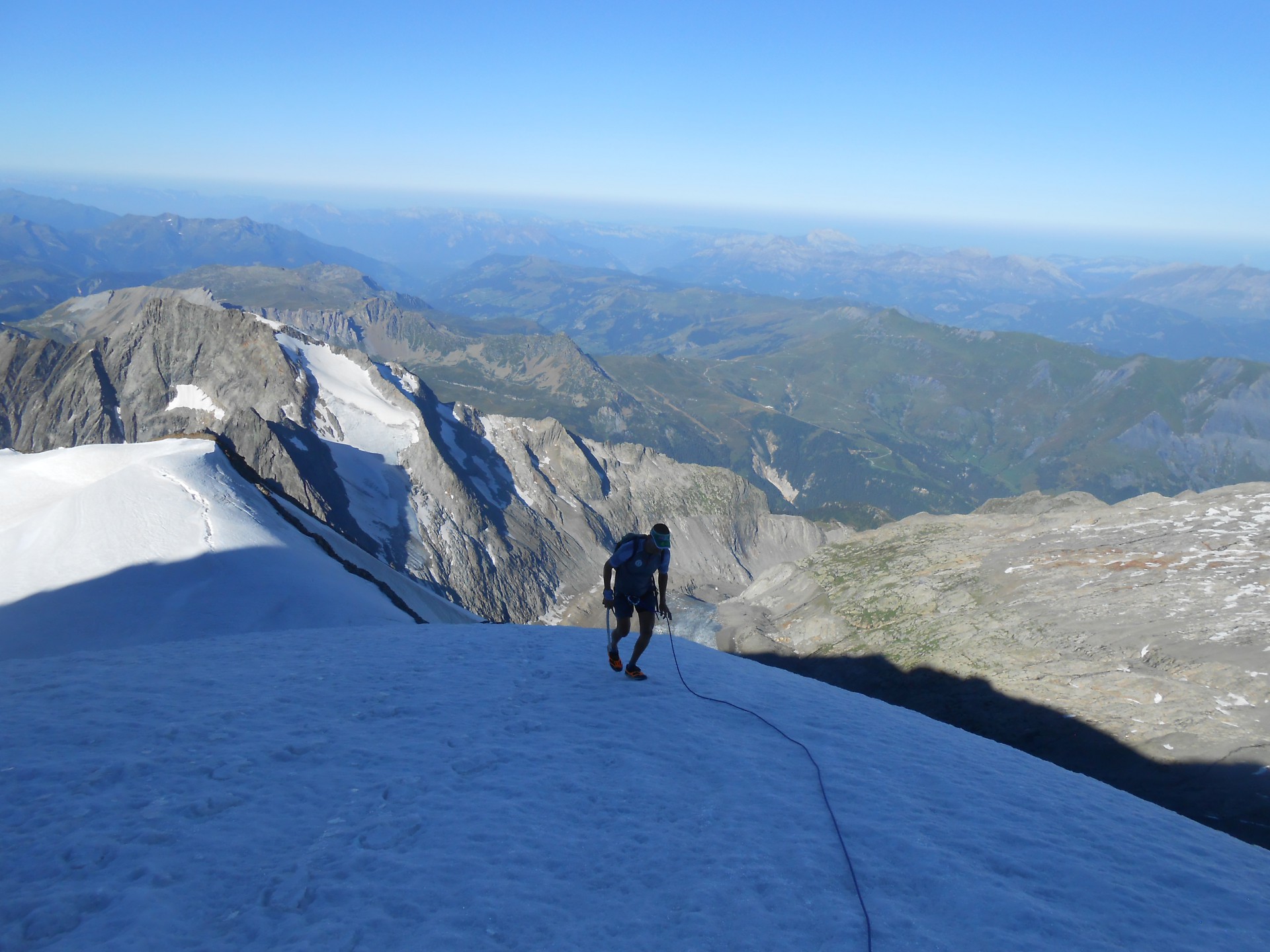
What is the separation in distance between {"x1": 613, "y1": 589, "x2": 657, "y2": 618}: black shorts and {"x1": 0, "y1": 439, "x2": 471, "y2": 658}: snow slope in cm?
1481

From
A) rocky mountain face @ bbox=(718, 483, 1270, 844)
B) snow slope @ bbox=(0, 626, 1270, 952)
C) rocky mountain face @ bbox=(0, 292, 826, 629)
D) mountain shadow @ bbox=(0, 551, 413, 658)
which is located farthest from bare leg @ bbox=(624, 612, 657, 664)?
rocky mountain face @ bbox=(0, 292, 826, 629)

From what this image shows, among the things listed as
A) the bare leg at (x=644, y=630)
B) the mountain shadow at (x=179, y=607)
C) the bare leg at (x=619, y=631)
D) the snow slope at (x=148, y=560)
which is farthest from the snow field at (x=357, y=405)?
the bare leg at (x=644, y=630)

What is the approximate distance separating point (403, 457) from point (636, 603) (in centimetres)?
10659

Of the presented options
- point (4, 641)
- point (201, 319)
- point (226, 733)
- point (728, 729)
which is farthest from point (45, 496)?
point (201, 319)

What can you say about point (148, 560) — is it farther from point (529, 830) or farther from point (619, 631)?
point (529, 830)

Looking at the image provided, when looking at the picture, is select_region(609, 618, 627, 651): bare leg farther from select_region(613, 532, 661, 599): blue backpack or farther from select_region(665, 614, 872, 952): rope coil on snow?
select_region(665, 614, 872, 952): rope coil on snow

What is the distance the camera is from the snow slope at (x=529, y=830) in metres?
6.28

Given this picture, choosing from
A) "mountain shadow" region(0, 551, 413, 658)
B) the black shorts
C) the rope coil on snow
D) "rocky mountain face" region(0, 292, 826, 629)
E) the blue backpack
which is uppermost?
the blue backpack

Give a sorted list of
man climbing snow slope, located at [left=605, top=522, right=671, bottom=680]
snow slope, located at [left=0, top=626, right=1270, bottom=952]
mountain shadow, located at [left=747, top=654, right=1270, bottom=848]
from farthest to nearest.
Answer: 1. mountain shadow, located at [left=747, top=654, right=1270, bottom=848]
2. man climbing snow slope, located at [left=605, top=522, right=671, bottom=680]
3. snow slope, located at [left=0, top=626, right=1270, bottom=952]

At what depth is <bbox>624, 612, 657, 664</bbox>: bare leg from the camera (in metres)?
13.2

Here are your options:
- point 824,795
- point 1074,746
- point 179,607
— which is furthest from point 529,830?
point 1074,746

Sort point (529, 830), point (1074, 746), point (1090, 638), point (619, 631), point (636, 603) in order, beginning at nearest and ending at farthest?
point (529, 830)
point (636, 603)
point (619, 631)
point (1074, 746)
point (1090, 638)

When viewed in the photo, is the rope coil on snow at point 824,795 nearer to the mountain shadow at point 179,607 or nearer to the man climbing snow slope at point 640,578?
the man climbing snow slope at point 640,578

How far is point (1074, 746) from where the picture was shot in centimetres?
2819
